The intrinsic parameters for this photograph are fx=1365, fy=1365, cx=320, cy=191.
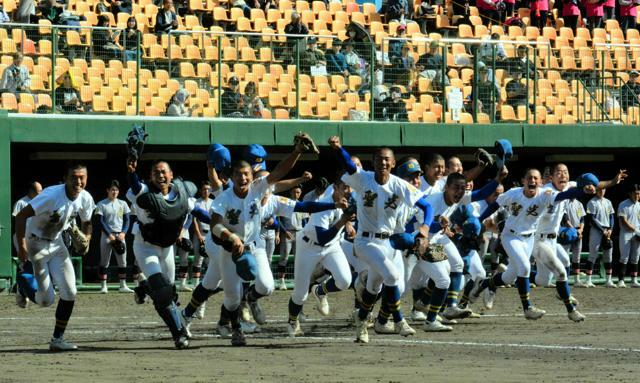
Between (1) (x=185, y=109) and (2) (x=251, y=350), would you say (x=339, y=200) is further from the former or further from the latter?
(1) (x=185, y=109)

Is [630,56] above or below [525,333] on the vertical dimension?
above

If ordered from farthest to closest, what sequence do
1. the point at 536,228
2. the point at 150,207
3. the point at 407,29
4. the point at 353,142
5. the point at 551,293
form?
the point at 407,29 < the point at 353,142 < the point at 551,293 < the point at 536,228 < the point at 150,207

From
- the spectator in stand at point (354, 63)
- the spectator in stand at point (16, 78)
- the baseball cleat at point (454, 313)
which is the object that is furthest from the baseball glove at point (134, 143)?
the spectator in stand at point (354, 63)

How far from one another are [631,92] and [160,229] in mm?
15405

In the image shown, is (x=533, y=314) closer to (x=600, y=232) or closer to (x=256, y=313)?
(x=256, y=313)

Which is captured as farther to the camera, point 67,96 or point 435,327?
point 67,96

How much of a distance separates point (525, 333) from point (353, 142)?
9731 millimetres

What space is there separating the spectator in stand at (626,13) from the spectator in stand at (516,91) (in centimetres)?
703

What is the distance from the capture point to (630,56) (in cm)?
2608

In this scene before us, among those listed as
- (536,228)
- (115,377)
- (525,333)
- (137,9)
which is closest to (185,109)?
(137,9)

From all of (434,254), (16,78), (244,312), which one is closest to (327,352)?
(434,254)

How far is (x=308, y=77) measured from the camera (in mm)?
23000

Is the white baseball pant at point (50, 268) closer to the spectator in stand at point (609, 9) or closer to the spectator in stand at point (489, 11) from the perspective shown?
the spectator in stand at point (489, 11)

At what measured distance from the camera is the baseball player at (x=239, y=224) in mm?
12000
